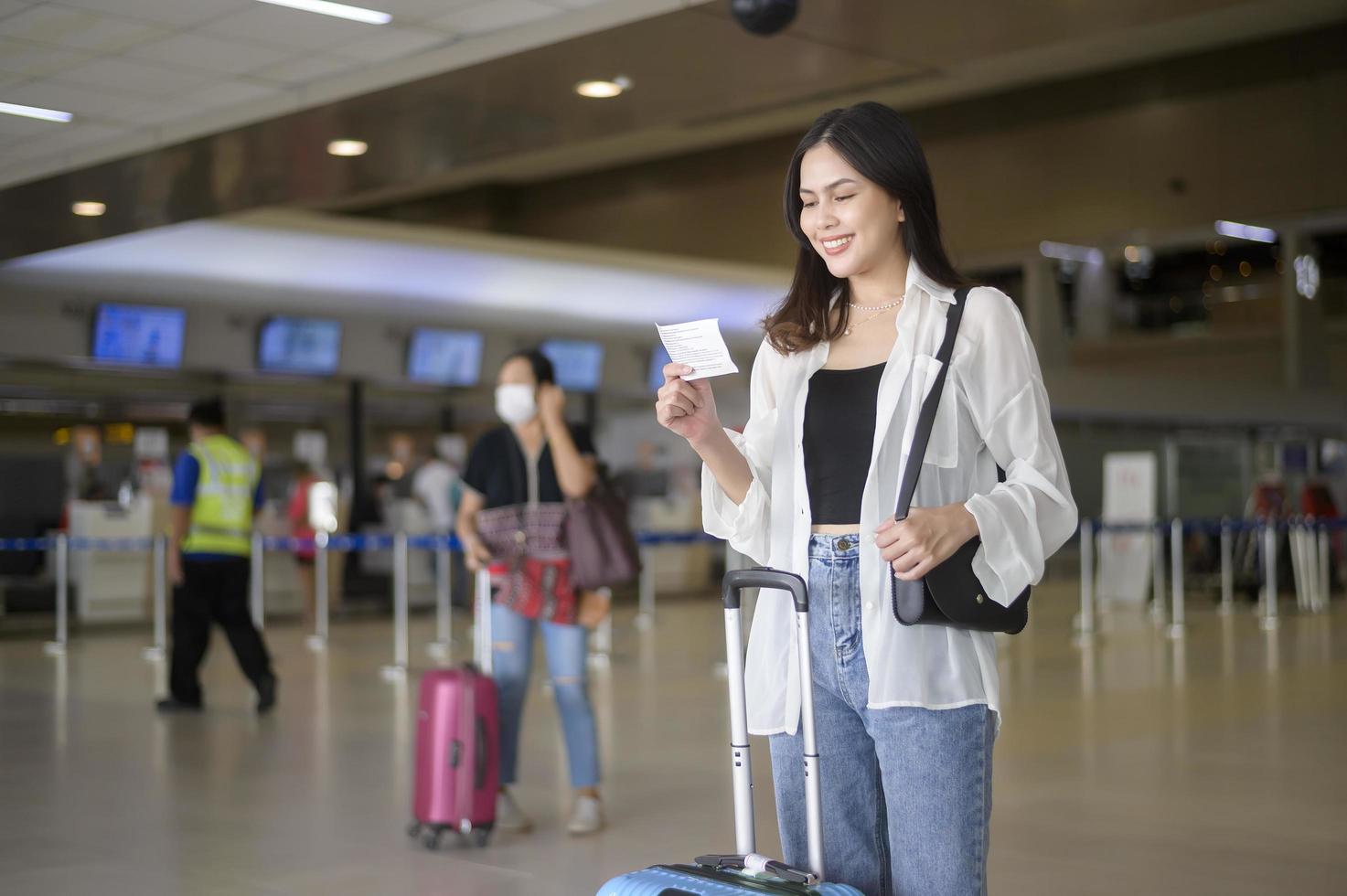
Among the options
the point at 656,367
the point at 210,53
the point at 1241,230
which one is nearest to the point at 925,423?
the point at 210,53

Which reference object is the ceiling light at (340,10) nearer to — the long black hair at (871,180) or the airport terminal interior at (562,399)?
the airport terminal interior at (562,399)

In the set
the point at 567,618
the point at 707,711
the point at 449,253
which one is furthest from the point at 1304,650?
the point at 449,253

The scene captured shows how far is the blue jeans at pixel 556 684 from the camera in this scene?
18.0 ft

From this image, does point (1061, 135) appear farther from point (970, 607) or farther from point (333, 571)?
point (970, 607)

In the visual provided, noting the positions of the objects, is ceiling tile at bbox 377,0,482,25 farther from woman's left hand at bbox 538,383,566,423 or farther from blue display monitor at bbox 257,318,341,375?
blue display monitor at bbox 257,318,341,375

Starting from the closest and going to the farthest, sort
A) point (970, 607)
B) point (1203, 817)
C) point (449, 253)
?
point (970, 607) → point (1203, 817) → point (449, 253)

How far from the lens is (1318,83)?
1405 centimetres

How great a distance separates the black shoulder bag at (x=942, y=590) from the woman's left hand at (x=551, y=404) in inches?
138

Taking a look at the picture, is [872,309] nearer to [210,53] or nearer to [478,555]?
[478,555]

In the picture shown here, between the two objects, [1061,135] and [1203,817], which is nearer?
[1203,817]

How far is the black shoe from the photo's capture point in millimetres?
8719

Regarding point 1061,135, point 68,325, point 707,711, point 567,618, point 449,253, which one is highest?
point 1061,135

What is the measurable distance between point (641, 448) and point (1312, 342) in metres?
13.1

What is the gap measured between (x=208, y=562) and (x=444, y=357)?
788 cm
